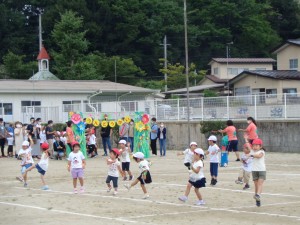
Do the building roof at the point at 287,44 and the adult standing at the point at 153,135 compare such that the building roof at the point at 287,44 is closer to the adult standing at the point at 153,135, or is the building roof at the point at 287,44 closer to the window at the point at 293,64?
the window at the point at 293,64

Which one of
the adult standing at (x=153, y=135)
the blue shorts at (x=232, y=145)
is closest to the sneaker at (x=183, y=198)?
the blue shorts at (x=232, y=145)

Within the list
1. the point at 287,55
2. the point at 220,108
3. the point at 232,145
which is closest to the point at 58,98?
the point at 287,55

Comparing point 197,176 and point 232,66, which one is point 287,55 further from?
point 197,176

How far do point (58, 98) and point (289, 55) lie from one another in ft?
61.1

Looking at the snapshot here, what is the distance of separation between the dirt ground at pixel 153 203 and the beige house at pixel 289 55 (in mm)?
34717

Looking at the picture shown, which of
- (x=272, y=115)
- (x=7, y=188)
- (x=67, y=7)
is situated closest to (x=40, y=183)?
(x=7, y=188)

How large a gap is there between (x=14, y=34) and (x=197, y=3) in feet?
71.1

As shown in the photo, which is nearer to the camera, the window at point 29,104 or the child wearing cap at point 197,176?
the child wearing cap at point 197,176

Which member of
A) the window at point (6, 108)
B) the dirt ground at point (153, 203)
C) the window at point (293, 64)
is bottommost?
the dirt ground at point (153, 203)

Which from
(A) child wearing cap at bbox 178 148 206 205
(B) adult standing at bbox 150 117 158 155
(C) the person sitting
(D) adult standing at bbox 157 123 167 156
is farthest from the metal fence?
(A) child wearing cap at bbox 178 148 206 205

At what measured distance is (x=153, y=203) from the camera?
1756 cm

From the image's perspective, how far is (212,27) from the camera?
292 ft

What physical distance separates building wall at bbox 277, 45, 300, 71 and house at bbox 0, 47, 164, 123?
10.4 metres

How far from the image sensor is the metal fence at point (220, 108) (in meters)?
33.4
